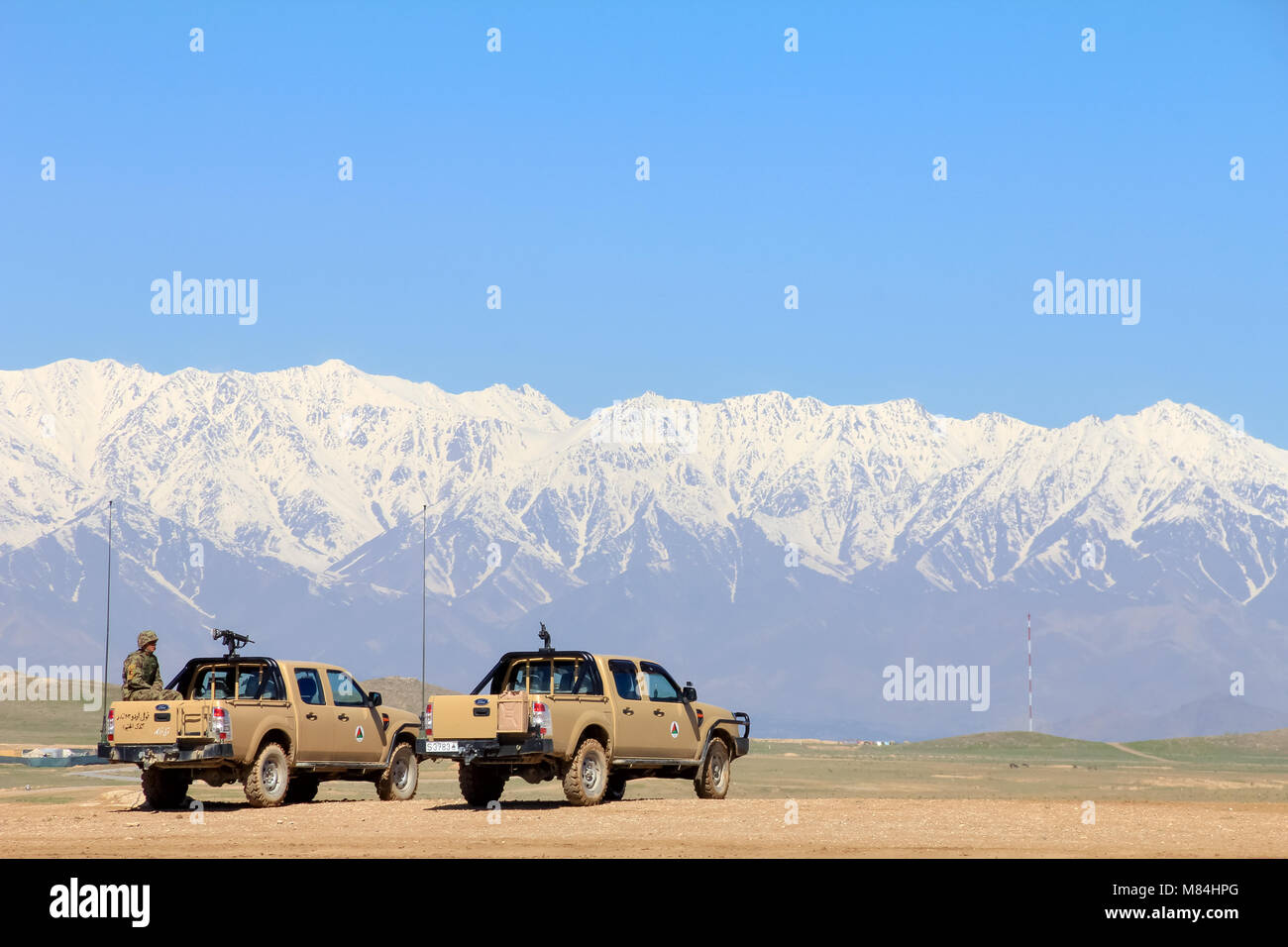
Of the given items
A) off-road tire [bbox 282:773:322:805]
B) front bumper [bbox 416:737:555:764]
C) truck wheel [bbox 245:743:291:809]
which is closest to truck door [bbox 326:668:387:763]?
off-road tire [bbox 282:773:322:805]

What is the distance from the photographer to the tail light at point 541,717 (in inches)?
1048

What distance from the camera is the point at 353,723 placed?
29859mm

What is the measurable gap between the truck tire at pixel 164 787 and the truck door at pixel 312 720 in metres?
1.82

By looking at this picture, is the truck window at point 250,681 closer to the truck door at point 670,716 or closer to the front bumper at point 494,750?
the front bumper at point 494,750

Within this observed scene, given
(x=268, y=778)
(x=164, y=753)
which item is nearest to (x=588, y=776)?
(x=268, y=778)

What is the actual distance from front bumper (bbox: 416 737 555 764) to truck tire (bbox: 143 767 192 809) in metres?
4.21

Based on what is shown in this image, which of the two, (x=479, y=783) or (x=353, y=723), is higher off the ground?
(x=353, y=723)

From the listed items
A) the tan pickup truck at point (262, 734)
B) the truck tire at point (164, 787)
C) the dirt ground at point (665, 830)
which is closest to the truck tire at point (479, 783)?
the dirt ground at point (665, 830)

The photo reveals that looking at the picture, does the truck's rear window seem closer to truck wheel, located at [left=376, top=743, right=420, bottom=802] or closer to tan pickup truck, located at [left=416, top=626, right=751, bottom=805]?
tan pickup truck, located at [left=416, top=626, right=751, bottom=805]

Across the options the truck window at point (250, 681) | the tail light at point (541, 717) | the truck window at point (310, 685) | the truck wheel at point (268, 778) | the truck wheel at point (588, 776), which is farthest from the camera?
the truck window at point (310, 685)

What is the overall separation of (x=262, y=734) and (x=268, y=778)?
0.71m

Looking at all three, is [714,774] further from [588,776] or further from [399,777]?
[399,777]

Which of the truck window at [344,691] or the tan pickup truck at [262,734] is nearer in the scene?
the tan pickup truck at [262,734]
